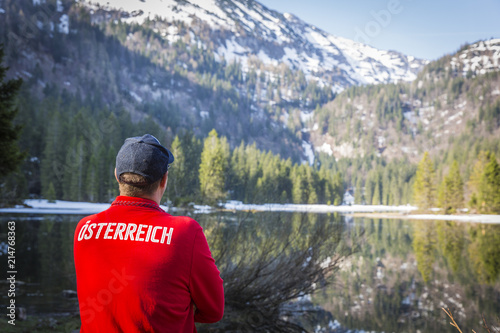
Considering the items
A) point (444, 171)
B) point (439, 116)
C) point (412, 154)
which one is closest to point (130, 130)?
point (444, 171)

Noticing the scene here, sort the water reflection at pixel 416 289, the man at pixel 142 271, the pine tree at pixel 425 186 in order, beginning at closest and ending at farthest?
the man at pixel 142 271, the water reflection at pixel 416 289, the pine tree at pixel 425 186

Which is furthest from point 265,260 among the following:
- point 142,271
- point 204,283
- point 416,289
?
point 416,289

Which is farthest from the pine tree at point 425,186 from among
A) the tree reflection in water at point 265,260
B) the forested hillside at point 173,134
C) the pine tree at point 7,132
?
the pine tree at point 7,132

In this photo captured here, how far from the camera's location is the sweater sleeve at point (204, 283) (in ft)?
6.59

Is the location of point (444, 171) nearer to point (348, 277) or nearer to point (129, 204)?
point (348, 277)

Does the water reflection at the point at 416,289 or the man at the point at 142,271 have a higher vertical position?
the man at the point at 142,271

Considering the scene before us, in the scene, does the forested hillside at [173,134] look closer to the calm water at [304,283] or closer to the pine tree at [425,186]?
the calm water at [304,283]

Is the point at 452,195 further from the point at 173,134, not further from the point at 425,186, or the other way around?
the point at 173,134

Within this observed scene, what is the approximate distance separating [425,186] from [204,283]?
2711 inches

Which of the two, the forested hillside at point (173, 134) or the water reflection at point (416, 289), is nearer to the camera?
the water reflection at point (416, 289)

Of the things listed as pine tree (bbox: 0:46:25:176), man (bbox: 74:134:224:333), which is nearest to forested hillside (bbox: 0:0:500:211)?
pine tree (bbox: 0:46:25:176)

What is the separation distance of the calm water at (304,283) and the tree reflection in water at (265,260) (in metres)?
0.02

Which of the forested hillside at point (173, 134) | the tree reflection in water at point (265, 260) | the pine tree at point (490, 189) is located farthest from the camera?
the pine tree at point (490, 189)

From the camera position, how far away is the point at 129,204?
2119 millimetres
